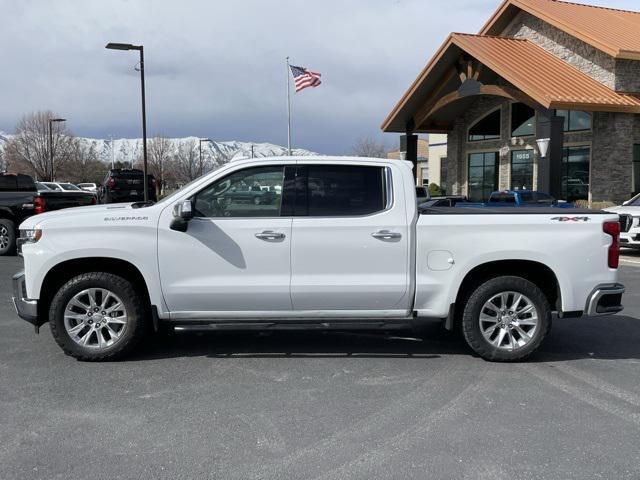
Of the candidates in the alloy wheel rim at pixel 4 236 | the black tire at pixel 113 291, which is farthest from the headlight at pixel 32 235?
the alloy wheel rim at pixel 4 236

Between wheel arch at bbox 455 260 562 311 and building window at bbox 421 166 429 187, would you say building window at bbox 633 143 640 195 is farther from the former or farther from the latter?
building window at bbox 421 166 429 187

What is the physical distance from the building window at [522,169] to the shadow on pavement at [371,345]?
2109cm

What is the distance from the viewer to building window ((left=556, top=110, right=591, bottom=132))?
77.7ft

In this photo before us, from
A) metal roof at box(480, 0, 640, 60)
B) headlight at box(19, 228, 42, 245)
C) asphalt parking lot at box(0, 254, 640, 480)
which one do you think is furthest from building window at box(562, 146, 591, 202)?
headlight at box(19, 228, 42, 245)

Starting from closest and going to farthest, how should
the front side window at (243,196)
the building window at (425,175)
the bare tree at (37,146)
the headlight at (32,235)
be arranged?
1. the headlight at (32,235)
2. the front side window at (243,196)
3. the building window at (425,175)
4. the bare tree at (37,146)

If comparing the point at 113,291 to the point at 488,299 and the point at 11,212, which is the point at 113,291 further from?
the point at 11,212

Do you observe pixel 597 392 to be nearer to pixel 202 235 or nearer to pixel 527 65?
pixel 202 235

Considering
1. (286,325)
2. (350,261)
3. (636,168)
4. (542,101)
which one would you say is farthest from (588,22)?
(286,325)

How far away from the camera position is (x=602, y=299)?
216 inches

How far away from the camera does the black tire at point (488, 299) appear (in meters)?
5.52

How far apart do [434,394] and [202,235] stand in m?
2.36

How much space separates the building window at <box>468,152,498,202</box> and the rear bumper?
941 inches

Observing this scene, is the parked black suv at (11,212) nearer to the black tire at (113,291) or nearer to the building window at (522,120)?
the black tire at (113,291)

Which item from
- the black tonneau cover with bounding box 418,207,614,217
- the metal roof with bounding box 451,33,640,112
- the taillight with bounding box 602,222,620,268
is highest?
the metal roof with bounding box 451,33,640,112
